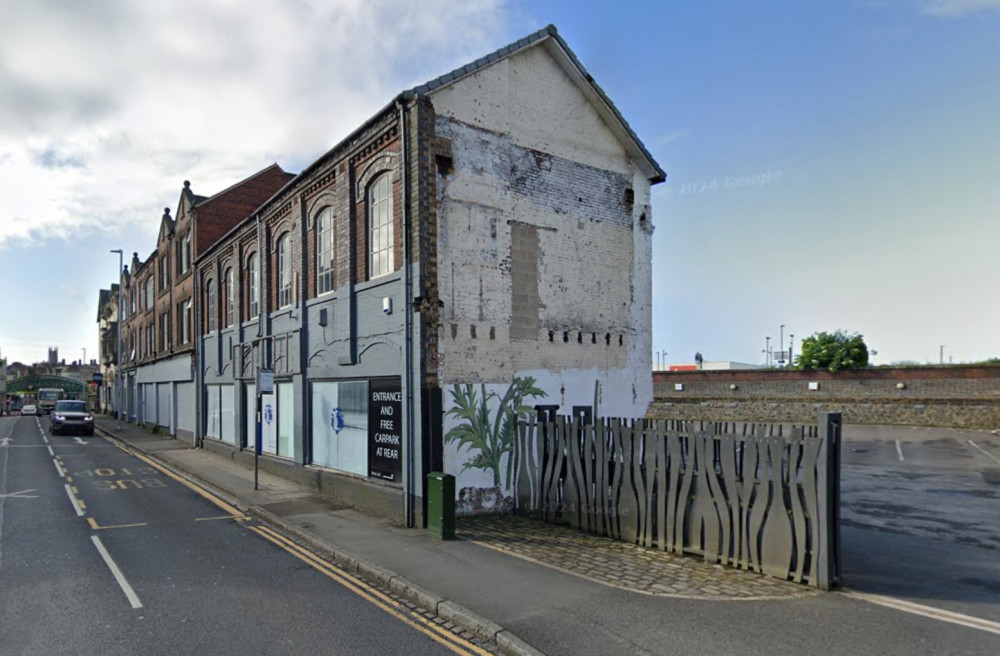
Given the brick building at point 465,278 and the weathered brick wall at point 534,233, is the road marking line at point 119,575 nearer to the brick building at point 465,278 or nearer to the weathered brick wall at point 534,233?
the brick building at point 465,278

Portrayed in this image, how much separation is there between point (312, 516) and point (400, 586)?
4.81 metres

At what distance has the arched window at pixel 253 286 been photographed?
20.0 metres

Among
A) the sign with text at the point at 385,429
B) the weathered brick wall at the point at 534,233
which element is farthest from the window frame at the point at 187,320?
the weathered brick wall at the point at 534,233

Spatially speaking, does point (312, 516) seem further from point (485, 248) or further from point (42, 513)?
point (485, 248)

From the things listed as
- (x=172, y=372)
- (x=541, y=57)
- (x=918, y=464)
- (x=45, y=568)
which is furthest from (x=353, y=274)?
(x=172, y=372)

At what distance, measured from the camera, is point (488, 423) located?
11859 mm

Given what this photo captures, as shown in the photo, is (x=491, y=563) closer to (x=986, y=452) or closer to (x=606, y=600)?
(x=606, y=600)

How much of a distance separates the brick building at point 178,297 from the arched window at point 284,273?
10.0 metres

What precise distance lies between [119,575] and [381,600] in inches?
148

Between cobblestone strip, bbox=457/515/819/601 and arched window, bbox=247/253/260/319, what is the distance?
40.5 ft

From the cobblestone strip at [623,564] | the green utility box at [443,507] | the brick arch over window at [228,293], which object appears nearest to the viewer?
the cobblestone strip at [623,564]

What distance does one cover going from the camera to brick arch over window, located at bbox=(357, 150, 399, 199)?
482 inches

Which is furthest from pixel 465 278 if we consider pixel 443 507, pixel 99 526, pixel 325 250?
pixel 99 526

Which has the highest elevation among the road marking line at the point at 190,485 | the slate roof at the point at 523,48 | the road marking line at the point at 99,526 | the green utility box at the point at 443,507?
the slate roof at the point at 523,48
